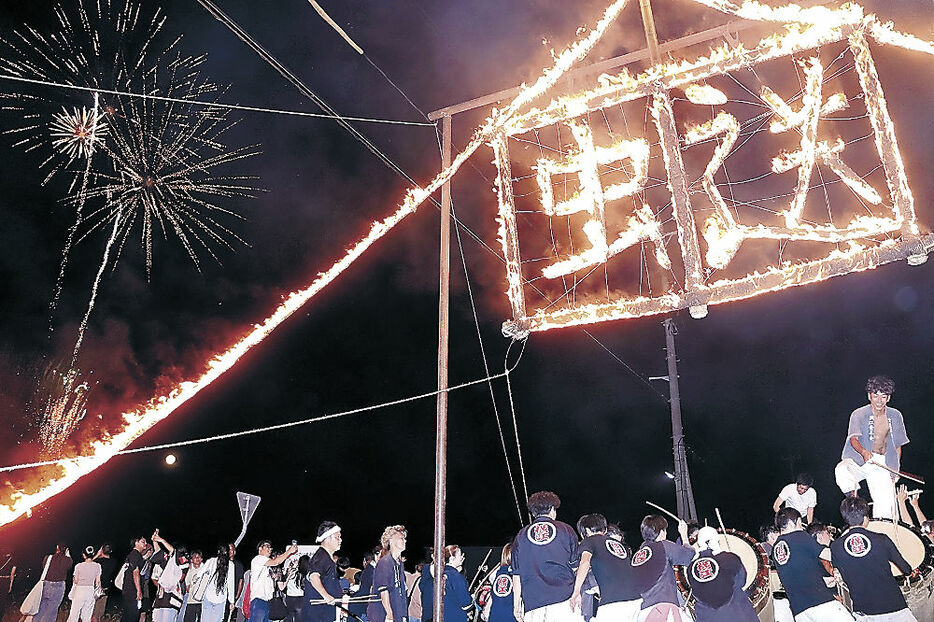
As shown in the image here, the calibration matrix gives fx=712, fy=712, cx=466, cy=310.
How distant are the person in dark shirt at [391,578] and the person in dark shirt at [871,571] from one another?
4.98m

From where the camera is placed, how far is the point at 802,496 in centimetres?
1006

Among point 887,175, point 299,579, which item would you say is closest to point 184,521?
point 299,579

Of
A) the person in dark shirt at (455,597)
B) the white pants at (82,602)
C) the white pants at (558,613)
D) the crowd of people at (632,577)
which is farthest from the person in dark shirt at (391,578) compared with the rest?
the white pants at (82,602)

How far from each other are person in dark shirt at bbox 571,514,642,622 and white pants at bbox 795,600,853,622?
1.74 metres

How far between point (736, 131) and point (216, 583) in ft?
34.1

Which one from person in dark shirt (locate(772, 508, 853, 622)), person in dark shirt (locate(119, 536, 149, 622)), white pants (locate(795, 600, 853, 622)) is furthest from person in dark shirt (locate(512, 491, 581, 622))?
person in dark shirt (locate(119, 536, 149, 622))

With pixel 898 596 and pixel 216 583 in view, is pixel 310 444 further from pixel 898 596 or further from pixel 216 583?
pixel 898 596

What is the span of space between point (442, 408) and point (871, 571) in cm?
490

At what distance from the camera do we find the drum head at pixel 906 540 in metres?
7.89

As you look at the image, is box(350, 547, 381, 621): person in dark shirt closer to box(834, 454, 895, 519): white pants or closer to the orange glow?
the orange glow

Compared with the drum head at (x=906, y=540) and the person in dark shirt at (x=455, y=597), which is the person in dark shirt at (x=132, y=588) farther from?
the drum head at (x=906, y=540)

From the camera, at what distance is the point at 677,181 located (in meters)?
8.02

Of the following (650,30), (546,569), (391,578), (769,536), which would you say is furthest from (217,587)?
(650,30)

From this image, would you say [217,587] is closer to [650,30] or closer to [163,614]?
[163,614]
